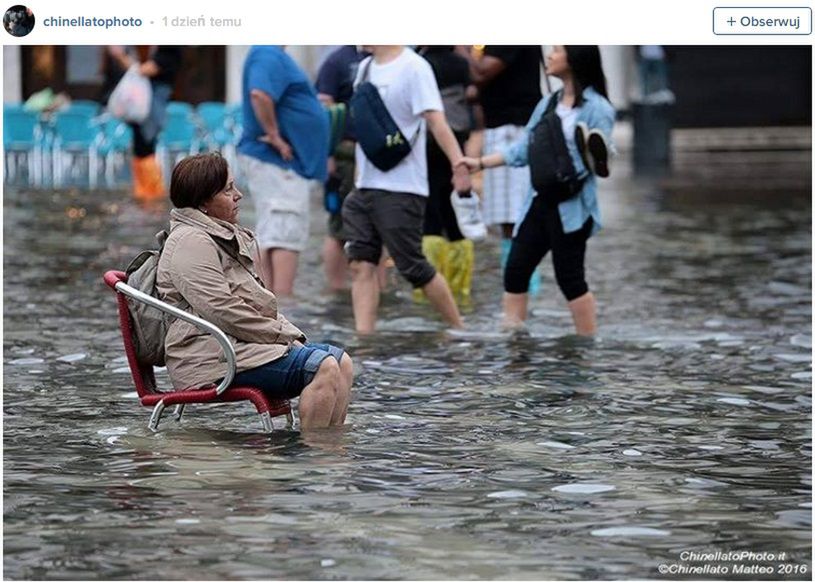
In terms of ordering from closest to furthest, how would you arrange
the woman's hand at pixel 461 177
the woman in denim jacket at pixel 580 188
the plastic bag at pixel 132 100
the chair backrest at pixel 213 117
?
the woman in denim jacket at pixel 580 188 < the woman's hand at pixel 461 177 < the plastic bag at pixel 132 100 < the chair backrest at pixel 213 117

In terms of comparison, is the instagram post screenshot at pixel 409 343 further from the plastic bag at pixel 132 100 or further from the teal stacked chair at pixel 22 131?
the teal stacked chair at pixel 22 131

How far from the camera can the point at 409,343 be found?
11.0 meters

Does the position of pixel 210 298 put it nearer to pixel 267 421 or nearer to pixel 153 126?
pixel 267 421

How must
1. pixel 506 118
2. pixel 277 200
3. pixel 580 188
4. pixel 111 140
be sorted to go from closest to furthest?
pixel 580 188 → pixel 277 200 → pixel 506 118 → pixel 111 140

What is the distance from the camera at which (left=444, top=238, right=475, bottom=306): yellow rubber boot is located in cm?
1278

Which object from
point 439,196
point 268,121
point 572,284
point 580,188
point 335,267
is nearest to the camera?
point 580,188

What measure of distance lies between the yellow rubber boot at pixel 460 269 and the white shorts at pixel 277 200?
0.99 metres

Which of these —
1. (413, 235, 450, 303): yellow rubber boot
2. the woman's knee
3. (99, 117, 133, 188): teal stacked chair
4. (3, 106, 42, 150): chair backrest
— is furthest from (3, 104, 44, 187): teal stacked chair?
the woman's knee

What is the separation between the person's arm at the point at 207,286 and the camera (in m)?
7.43

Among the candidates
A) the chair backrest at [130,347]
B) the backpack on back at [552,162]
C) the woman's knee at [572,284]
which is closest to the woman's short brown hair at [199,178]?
the chair backrest at [130,347]

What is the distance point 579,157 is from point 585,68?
0.43 metres

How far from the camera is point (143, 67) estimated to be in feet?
70.5
